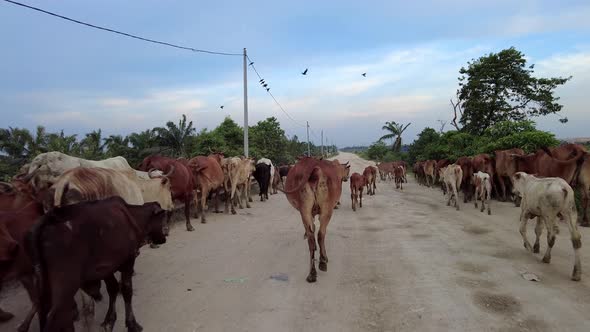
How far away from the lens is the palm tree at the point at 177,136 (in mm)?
23906

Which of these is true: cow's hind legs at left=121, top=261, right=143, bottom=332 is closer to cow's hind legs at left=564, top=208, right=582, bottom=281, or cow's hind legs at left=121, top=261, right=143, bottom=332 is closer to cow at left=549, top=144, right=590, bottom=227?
cow's hind legs at left=564, top=208, right=582, bottom=281

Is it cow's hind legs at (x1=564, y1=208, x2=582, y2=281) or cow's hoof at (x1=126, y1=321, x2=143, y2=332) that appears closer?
cow's hoof at (x1=126, y1=321, x2=143, y2=332)

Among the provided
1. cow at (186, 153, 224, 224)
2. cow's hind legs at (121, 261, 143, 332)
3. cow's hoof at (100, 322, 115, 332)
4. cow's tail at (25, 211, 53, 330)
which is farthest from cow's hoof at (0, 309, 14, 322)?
cow at (186, 153, 224, 224)

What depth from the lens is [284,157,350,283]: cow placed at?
629 centimetres

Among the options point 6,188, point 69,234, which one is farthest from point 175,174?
point 69,234

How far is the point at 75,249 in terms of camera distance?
11.3 ft

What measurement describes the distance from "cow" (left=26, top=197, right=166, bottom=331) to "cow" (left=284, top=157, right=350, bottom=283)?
9.09ft

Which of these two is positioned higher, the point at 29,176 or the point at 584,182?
A: the point at 29,176

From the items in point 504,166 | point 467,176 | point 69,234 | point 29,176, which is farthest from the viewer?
point 467,176

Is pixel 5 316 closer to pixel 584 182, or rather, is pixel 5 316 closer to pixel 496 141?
pixel 584 182

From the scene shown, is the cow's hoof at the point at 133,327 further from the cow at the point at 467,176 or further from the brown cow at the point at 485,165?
the cow at the point at 467,176

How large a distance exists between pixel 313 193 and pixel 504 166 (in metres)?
9.68

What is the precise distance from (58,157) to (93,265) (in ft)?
10.9

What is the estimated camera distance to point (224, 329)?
174 inches
